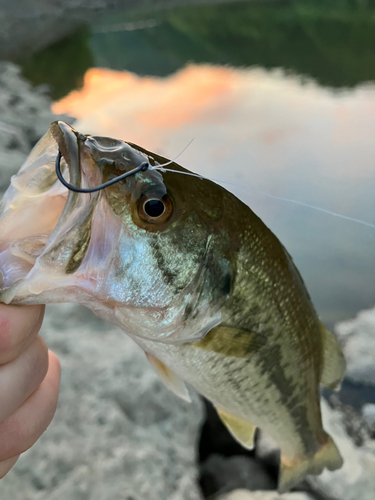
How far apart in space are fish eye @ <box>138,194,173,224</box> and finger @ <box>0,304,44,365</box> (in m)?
0.22

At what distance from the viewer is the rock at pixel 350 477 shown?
1.35 metres

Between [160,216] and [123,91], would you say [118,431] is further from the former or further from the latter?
[123,91]

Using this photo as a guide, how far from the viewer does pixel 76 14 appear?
1193 centimetres

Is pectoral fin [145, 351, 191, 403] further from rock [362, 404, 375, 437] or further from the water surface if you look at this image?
rock [362, 404, 375, 437]

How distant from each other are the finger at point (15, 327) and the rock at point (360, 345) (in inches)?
70.1

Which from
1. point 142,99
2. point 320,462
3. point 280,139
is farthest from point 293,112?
point 320,462

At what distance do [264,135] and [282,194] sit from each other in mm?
1464

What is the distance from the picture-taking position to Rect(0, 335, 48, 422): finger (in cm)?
54

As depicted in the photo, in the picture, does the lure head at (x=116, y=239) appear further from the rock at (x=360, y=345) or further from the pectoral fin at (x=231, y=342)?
the rock at (x=360, y=345)

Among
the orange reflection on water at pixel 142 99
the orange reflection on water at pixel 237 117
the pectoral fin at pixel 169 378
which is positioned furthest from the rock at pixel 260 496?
the orange reflection on water at pixel 142 99

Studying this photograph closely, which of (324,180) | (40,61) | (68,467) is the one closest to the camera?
(68,467)

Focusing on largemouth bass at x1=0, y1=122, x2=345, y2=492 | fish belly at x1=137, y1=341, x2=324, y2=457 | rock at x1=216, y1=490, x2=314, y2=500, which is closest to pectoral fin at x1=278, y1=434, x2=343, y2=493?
fish belly at x1=137, y1=341, x2=324, y2=457

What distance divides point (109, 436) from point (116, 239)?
1.05 metres

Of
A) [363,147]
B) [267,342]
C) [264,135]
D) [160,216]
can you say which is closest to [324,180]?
[363,147]
